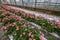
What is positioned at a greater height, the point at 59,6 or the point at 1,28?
the point at 59,6

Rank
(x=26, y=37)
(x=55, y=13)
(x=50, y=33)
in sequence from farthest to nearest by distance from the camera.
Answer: (x=55, y=13)
(x=50, y=33)
(x=26, y=37)

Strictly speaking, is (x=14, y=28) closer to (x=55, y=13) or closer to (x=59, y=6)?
(x=55, y=13)

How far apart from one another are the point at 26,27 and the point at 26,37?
404 millimetres

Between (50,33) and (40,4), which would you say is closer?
(50,33)

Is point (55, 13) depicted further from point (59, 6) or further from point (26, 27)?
point (26, 27)

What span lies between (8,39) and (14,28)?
384 millimetres

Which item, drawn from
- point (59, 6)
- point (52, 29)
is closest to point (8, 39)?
point (52, 29)

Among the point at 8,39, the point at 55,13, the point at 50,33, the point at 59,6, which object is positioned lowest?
the point at 8,39

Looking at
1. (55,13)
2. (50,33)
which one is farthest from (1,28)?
(55,13)

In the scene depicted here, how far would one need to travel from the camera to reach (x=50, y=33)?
8.27 ft

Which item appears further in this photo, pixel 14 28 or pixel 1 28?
pixel 1 28

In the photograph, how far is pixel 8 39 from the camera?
2527 mm

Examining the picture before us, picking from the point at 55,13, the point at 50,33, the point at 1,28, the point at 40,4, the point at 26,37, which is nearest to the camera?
the point at 26,37

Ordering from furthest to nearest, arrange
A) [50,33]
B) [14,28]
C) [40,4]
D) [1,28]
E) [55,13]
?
[40,4] → [55,13] → [1,28] → [14,28] → [50,33]
